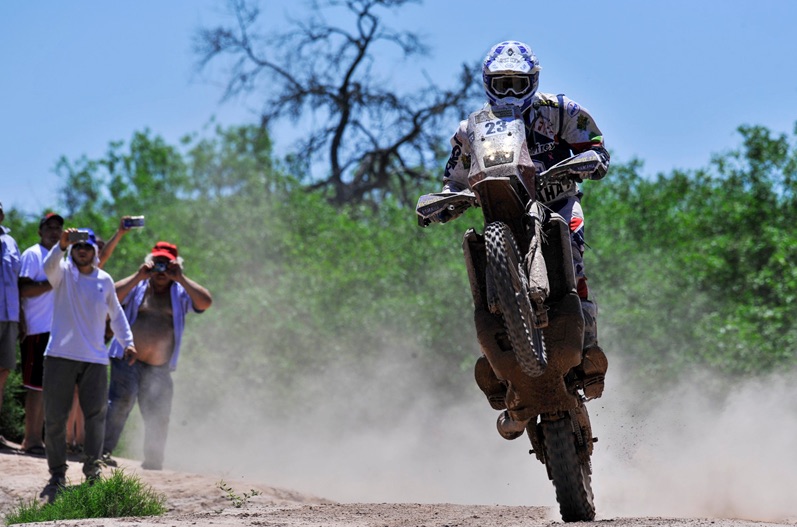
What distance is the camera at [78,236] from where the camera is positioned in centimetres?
946

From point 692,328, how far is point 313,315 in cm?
625

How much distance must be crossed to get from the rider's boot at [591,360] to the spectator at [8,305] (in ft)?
17.7

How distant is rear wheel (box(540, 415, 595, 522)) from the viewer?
712 centimetres

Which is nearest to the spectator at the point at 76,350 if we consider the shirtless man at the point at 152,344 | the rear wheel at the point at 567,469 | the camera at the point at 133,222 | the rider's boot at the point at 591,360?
the camera at the point at 133,222

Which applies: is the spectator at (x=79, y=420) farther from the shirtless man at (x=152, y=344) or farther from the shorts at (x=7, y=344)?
the shorts at (x=7, y=344)

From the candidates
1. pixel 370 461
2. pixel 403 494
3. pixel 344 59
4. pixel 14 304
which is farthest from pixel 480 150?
pixel 344 59

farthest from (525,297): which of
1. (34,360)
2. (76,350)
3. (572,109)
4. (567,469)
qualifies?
(34,360)

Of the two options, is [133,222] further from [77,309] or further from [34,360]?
[34,360]

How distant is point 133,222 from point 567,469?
18.0 feet

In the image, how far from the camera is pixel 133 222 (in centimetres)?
1085

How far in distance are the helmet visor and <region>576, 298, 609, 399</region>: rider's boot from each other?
4.74 ft

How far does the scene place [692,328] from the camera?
58.0 feet

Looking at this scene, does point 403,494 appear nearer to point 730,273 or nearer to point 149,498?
point 149,498

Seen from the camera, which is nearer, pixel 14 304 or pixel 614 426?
pixel 14 304
